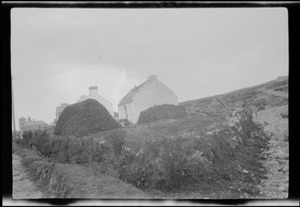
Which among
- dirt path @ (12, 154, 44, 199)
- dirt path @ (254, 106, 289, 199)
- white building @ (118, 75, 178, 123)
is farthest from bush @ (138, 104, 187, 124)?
dirt path @ (12, 154, 44, 199)

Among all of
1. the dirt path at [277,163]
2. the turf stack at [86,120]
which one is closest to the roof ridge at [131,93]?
the turf stack at [86,120]

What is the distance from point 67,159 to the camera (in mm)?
9500

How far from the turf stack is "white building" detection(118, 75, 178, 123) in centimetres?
87

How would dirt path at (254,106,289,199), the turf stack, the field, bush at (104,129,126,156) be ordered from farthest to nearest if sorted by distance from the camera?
the turf stack
bush at (104,129,126,156)
the field
dirt path at (254,106,289,199)

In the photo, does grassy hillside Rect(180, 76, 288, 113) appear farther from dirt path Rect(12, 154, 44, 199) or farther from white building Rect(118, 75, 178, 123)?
dirt path Rect(12, 154, 44, 199)

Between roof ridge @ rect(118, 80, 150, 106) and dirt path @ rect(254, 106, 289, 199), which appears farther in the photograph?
roof ridge @ rect(118, 80, 150, 106)

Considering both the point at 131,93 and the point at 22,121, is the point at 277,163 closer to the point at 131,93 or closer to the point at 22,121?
the point at 131,93

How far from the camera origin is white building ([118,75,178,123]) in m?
8.92

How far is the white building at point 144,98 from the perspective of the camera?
351 inches

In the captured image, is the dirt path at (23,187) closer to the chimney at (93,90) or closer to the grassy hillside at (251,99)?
the chimney at (93,90)

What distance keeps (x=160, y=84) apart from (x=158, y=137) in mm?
1751

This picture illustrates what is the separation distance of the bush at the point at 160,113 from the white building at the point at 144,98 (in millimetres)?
204
